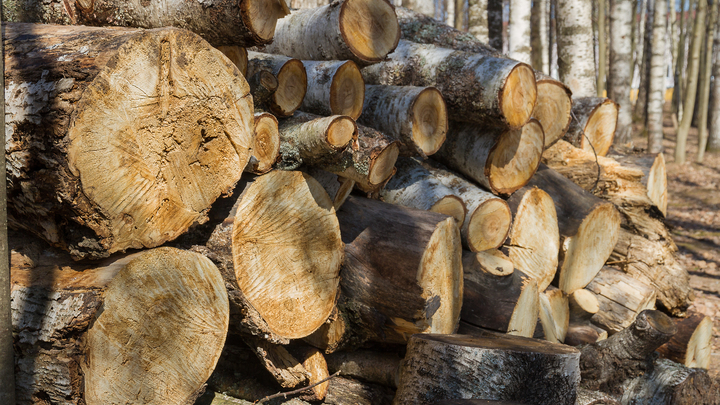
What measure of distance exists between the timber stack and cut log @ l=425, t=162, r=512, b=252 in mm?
16

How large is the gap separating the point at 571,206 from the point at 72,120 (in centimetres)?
354

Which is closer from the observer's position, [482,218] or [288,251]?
[288,251]

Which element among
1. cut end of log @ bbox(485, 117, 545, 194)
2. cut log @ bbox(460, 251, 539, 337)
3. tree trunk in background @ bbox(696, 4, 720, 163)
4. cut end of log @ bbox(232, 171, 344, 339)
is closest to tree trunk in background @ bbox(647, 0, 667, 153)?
tree trunk in background @ bbox(696, 4, 720, 163)

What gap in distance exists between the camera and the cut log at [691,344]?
396 cm

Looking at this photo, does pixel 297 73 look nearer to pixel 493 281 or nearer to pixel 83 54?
pixel 83 54

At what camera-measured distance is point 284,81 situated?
2.84 metres

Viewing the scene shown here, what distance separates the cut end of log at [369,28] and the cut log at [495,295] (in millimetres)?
1446

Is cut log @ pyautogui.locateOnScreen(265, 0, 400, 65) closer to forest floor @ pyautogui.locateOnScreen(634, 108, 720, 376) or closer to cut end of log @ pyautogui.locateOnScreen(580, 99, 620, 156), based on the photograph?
cut end of log @ pyautogui.locateOnScreen(580, 99, 620, 156)

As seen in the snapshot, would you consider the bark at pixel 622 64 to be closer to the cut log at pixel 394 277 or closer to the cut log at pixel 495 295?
the cut log at pixel 495 295

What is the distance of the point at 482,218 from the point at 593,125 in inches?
80.6

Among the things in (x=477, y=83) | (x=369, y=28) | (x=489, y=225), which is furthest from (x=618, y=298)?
(x=369, y=28)

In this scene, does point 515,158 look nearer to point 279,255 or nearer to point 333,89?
point 333,89

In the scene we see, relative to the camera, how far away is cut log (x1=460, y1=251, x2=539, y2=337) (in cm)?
309

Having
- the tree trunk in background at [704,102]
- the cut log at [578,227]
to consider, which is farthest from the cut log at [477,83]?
the tree trunk in background at [704,102]
